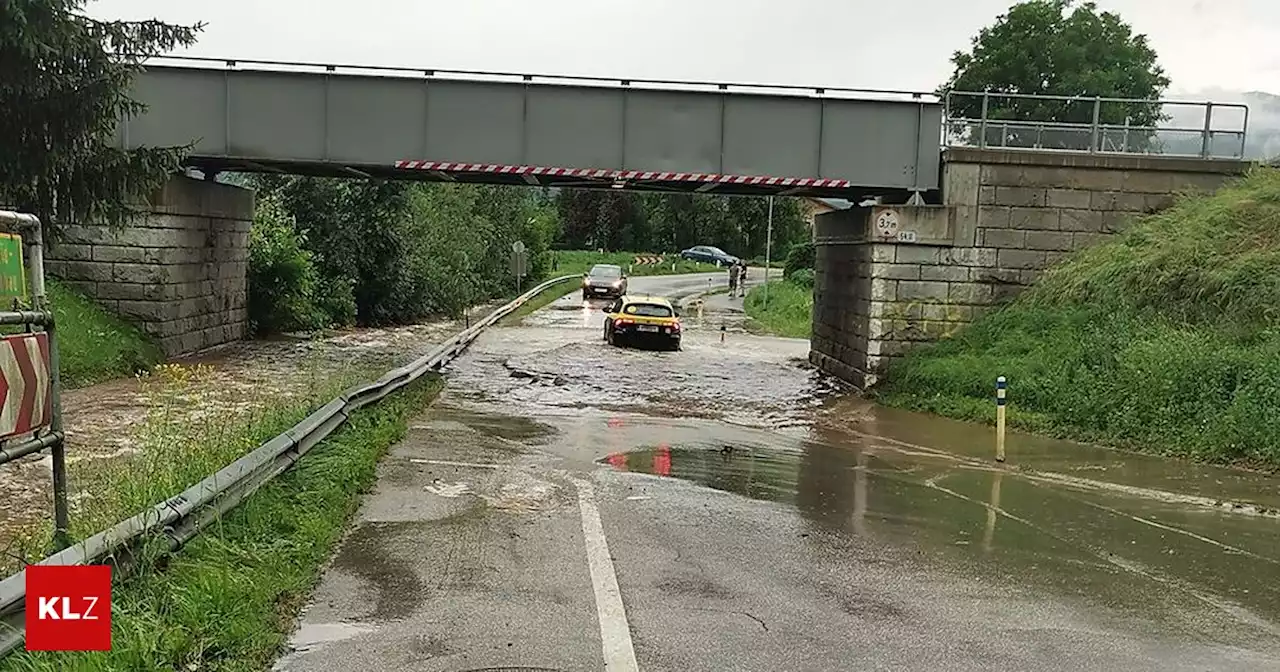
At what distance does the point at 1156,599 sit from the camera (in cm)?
692

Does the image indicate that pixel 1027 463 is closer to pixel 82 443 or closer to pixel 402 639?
pixel 402 639

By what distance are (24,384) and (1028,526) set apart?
7615 millimetres

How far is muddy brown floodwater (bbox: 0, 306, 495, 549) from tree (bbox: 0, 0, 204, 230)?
2850mm

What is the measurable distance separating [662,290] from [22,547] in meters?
56.0

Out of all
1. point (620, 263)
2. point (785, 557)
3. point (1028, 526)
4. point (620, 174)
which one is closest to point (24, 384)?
point (785, 557)

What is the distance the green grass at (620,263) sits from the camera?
259 feet

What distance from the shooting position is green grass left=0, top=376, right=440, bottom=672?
470 cm

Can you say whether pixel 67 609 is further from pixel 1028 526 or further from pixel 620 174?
pixel 620 174

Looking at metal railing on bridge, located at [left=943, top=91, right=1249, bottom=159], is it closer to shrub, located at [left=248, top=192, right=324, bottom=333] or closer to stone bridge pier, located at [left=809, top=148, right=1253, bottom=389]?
stone bridge pier, located at [left=809, top=148, right=1253, bottom=389]

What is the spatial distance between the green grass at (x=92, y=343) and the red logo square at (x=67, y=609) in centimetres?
1312

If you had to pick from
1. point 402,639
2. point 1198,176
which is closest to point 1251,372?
point 1198,176

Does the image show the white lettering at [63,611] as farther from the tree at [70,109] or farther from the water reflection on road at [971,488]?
the tree at [70,109]

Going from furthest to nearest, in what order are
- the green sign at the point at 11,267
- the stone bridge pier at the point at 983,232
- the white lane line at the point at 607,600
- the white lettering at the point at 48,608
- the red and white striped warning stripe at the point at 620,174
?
the red and white striped warning stripe at the point at 620,174, the stone bridge pier at the point at 983,232, the white lane line at the point at 607,600, the green sign at the point at 11,267, the white lettering at the point at 48,608

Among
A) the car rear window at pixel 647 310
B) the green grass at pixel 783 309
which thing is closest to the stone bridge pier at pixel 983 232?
the car rear window at pixel 647 310
